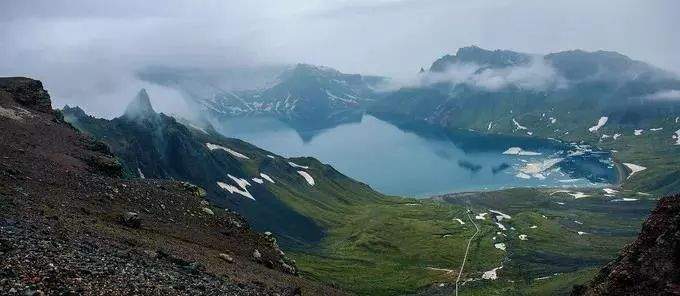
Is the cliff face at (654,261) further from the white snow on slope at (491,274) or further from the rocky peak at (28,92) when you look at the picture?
the white snow on slope at (491,274)

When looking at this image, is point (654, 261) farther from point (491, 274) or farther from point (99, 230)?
point (491, 274)

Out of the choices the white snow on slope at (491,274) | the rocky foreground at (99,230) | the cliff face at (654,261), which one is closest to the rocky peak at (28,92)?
the rocky foreground at (99,230)

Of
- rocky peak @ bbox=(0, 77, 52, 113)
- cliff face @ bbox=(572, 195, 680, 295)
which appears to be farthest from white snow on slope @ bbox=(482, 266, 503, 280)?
rocky peak @ bbox=(0, 77, 52, 113)

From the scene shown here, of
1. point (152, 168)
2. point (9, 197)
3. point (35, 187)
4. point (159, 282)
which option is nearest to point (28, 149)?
point (35, 187)

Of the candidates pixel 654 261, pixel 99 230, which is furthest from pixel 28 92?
pixel 654 261

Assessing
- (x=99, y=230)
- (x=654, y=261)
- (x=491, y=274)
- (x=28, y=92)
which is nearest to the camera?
(x=99, y=230)

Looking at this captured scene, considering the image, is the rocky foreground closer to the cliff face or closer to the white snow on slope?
the cliff face

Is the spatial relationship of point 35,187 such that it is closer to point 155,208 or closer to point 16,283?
point 155,208
